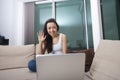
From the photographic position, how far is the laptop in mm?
1029

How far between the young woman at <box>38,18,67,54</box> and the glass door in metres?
1.26

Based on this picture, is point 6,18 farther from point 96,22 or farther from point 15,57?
point 96,22

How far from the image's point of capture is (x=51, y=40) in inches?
74.5

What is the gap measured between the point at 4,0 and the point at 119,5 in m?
2.84

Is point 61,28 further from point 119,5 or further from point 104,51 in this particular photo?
point 104,51

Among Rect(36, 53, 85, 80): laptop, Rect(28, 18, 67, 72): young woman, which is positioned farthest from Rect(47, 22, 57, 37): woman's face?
Rect(36, 53, 85, 80): laptop

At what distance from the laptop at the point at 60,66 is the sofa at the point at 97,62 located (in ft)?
1.31

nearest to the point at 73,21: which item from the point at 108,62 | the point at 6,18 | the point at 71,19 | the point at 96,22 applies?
the point at 71,19

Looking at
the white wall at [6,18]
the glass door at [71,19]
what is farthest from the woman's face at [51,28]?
the white wall at [6,18]

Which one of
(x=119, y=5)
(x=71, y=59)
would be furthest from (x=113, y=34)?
(x=71, y=59)

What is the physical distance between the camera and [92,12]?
2.69 metres

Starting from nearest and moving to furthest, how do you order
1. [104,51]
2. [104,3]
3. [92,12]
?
[104,51] → [104,3] → [92,12]

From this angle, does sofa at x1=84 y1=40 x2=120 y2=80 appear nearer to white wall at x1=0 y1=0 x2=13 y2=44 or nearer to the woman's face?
the woman's face

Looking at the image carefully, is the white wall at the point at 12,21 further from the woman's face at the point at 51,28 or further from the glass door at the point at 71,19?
the woman's face at the point at 51,28
